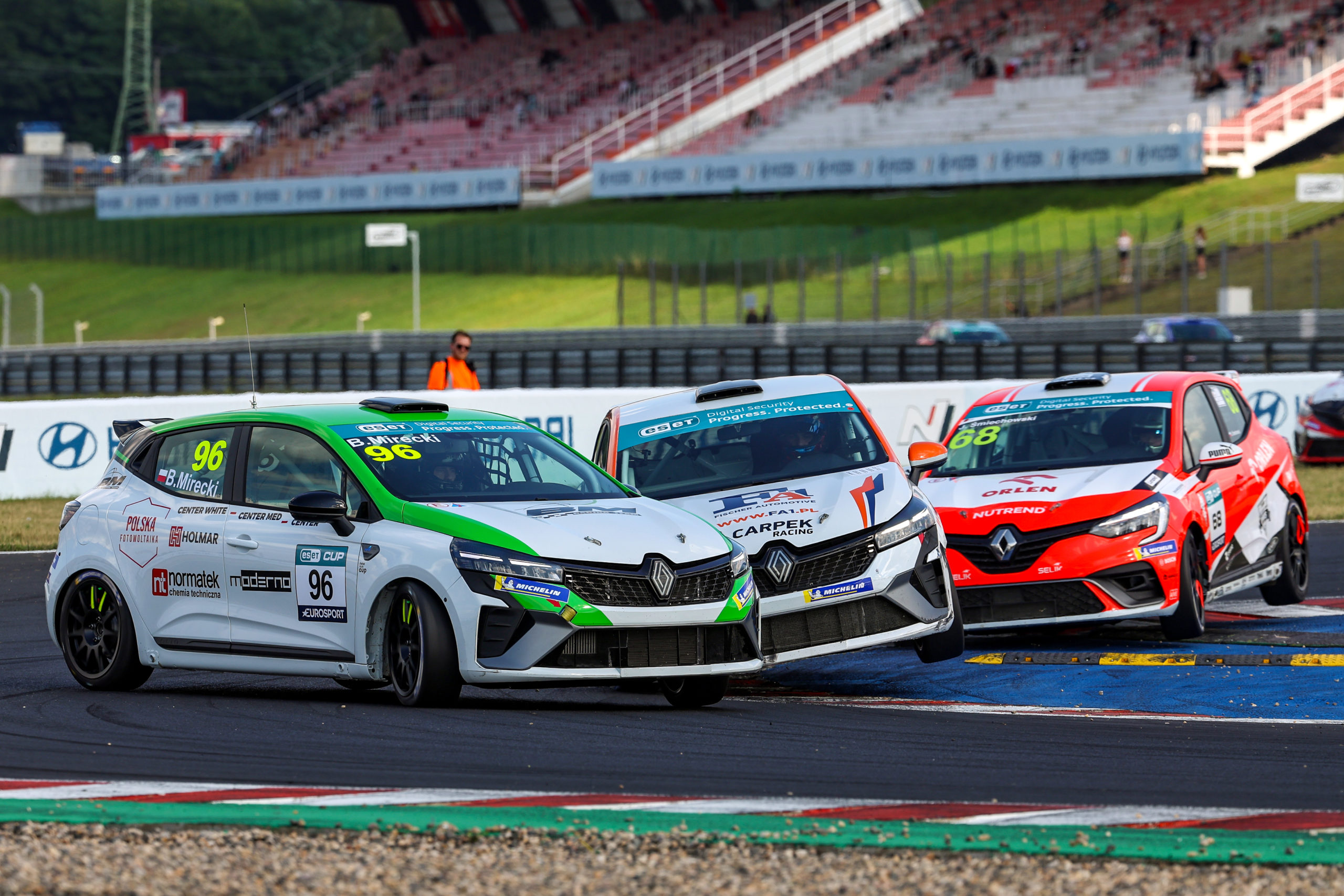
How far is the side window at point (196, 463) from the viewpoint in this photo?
9.60 metres

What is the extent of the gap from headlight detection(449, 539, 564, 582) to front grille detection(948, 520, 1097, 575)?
11.4ft

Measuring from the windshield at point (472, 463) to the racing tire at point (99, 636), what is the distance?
1.49 metres

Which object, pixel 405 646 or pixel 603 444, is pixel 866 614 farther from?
pixel 603 444

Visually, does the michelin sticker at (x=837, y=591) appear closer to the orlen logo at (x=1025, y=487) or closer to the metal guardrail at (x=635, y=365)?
the orlen logo at (x=1025, y=487)

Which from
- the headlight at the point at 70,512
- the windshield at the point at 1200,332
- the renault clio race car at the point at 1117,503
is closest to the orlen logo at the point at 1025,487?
the renault clio race car at the point at 1117,503

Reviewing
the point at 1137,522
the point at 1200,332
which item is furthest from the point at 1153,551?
the point at 1200,332

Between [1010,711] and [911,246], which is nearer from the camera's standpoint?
[1010,711]

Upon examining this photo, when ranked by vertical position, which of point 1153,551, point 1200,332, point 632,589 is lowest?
point 1153,551

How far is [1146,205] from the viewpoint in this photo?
2057 inches

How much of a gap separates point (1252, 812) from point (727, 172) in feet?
184

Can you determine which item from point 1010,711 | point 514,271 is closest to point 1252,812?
point 1010,711

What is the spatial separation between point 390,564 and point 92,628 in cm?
205

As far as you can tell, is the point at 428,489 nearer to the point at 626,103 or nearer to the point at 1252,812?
the point at 1252,812

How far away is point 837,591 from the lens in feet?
30.8
